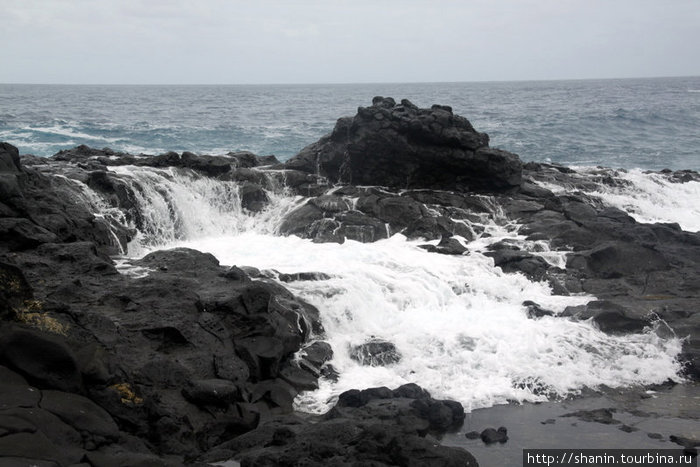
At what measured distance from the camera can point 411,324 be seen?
1354cm

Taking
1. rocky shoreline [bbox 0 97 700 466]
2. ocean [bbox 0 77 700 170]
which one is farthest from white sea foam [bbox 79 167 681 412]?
ocean [bbox 0 77 700 170]

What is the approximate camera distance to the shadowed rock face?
73.5ft

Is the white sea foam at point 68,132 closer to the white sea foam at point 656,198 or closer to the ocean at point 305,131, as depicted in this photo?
the ocean at point 305,131

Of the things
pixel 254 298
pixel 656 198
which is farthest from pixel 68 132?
pixel 254 298

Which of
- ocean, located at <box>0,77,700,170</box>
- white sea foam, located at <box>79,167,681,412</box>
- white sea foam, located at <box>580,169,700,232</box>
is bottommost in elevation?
white sea foam, located at <box>79,167,681,412</box>

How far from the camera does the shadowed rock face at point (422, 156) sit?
2239 centimetres

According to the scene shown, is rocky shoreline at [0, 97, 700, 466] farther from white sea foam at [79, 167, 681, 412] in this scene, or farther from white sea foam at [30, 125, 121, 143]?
white sea foam at [30, 125, 121, 143]

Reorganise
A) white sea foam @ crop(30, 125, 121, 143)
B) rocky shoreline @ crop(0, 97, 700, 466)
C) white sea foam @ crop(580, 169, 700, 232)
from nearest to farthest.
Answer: rocky shoreline @ crop(0, 97, 700, 466)
white sea foam @ crop(580, 169, 700, 232)
white sea foam @ crop(30, 125, 121, 143)

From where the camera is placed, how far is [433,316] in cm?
1412

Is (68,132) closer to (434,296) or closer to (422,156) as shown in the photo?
(422,156)

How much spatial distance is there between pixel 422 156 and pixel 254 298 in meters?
12.5

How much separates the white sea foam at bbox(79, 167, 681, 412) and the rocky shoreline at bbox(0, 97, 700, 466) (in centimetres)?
38

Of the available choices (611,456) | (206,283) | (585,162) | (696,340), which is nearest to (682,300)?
(696,340)

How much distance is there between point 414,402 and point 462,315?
482cm
